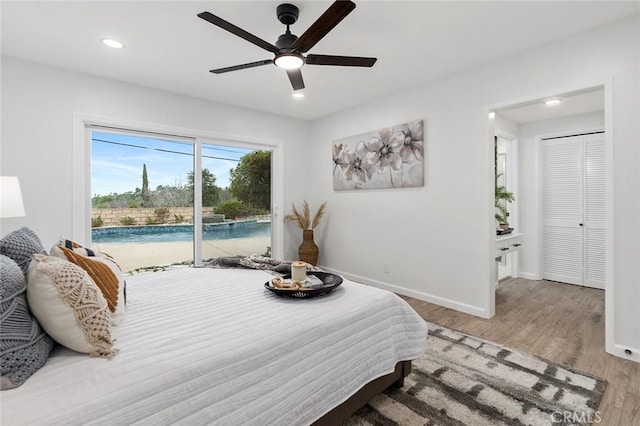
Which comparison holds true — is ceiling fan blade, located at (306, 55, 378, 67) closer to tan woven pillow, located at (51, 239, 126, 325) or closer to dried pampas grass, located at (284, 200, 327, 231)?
tan woven pillow, located at (51, 239, 126, 325)

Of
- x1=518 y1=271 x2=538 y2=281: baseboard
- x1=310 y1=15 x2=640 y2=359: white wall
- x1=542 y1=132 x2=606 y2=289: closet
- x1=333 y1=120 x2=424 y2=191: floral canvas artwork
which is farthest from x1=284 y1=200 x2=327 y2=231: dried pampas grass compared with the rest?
x1=542 y1=132 x2=606 y2=289: closet

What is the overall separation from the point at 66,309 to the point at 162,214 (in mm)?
2873

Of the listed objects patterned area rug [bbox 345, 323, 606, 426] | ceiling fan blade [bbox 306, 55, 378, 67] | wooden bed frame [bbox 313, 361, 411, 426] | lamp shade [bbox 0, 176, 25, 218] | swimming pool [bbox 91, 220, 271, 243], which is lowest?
patterned area rug [bbox 345, 323, 606, 426]

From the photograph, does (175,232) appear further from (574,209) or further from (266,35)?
(574,209)

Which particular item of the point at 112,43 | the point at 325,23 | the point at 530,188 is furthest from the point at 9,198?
the point at 530,188

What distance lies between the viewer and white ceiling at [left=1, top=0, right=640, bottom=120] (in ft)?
6.78

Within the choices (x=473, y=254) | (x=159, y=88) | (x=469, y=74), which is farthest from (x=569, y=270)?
(x=159, y=88)

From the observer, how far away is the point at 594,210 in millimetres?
4035

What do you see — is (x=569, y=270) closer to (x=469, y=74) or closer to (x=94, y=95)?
(x=469, y=74)

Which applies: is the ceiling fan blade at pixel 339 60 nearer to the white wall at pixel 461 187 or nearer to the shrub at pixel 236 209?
the white wall at pixel 461 187

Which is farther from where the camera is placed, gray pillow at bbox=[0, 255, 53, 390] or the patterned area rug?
the patterned area rug

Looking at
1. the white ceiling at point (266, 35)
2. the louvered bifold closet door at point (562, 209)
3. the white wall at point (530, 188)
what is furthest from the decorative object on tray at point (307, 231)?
the louvered bifold closet door at point (562, 209)

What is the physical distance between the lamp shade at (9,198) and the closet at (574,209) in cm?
611

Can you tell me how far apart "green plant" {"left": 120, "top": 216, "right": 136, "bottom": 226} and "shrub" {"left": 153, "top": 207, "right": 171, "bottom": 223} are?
0.79 feet
